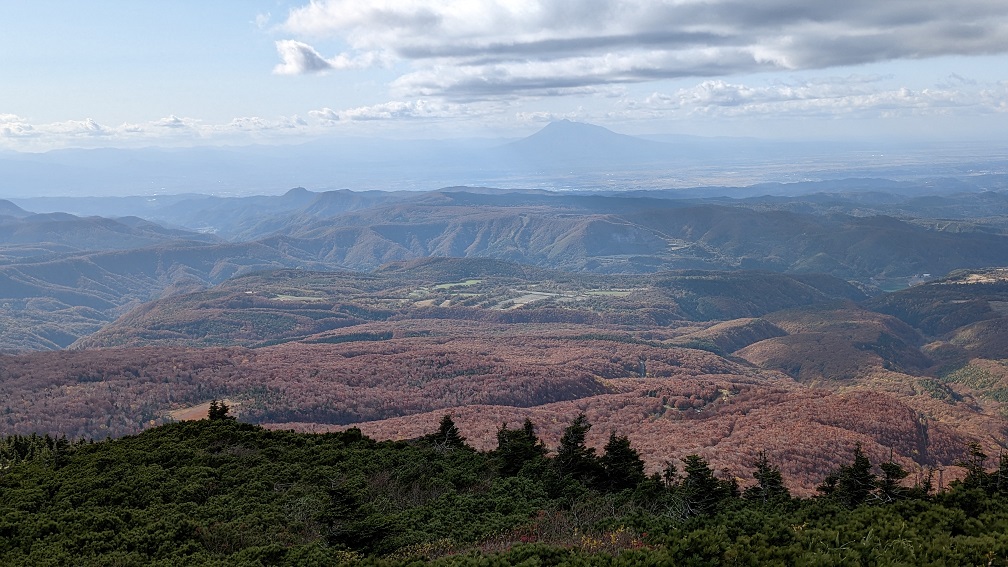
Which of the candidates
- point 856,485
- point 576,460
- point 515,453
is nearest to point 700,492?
point 856,485

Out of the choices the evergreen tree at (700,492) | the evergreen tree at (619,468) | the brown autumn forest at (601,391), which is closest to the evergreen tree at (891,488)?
the evergreen tree at (700,492)

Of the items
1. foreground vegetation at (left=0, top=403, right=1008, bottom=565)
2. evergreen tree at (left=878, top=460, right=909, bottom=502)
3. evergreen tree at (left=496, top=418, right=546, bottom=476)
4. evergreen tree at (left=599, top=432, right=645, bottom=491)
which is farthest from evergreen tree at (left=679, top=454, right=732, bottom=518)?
evergreen tree at (left=496, top=418, right=546, bottom=476)

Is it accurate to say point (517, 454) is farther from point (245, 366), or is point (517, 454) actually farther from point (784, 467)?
point (245, 366)

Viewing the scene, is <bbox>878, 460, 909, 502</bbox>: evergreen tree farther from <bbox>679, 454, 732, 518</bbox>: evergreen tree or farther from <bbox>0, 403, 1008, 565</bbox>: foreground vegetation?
<bbox>679, 454, 732, 518</bbox>: evergreen tree

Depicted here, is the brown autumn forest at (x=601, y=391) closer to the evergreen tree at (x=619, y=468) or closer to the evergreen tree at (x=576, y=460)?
the evergreen tree at (x=619, y=468)

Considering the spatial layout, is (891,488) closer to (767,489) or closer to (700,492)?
(767,489)

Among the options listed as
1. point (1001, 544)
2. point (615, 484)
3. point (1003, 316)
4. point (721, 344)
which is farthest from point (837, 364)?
point (1001, 544)
